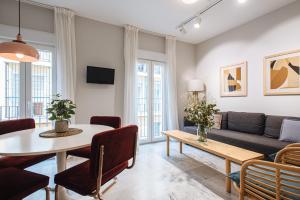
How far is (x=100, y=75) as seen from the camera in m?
3.33

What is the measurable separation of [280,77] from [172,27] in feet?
8.27

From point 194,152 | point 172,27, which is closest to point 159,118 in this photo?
point 194,152

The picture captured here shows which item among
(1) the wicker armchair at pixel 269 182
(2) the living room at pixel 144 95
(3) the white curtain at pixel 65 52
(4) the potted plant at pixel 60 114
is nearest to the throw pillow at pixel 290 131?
(2) the living room at pixel 144 95

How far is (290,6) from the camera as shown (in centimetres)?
276

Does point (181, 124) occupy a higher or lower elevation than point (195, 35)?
lower

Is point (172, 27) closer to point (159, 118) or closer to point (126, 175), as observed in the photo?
point (159, 118)

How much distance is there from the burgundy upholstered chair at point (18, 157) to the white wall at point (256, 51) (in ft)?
12.8

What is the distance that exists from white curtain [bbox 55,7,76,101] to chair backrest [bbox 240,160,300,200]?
3.02 m

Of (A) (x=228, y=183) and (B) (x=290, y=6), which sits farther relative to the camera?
Answer: (B) (x=290, y=6)

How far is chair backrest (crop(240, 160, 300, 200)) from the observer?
38.6 inches

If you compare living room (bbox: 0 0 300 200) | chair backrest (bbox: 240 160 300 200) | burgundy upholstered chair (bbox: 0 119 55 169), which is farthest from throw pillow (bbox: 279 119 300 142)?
burgundy upholstered chair (bbox: 0 119 55 169)

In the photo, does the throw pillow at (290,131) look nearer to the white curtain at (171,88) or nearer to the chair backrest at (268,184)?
the chair backrest at (268,184)

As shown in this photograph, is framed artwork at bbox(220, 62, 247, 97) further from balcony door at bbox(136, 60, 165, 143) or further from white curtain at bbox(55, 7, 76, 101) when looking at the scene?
white curtain at bbox(55, 7, 76, 101)

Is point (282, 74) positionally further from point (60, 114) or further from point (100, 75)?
point (60, 114)
